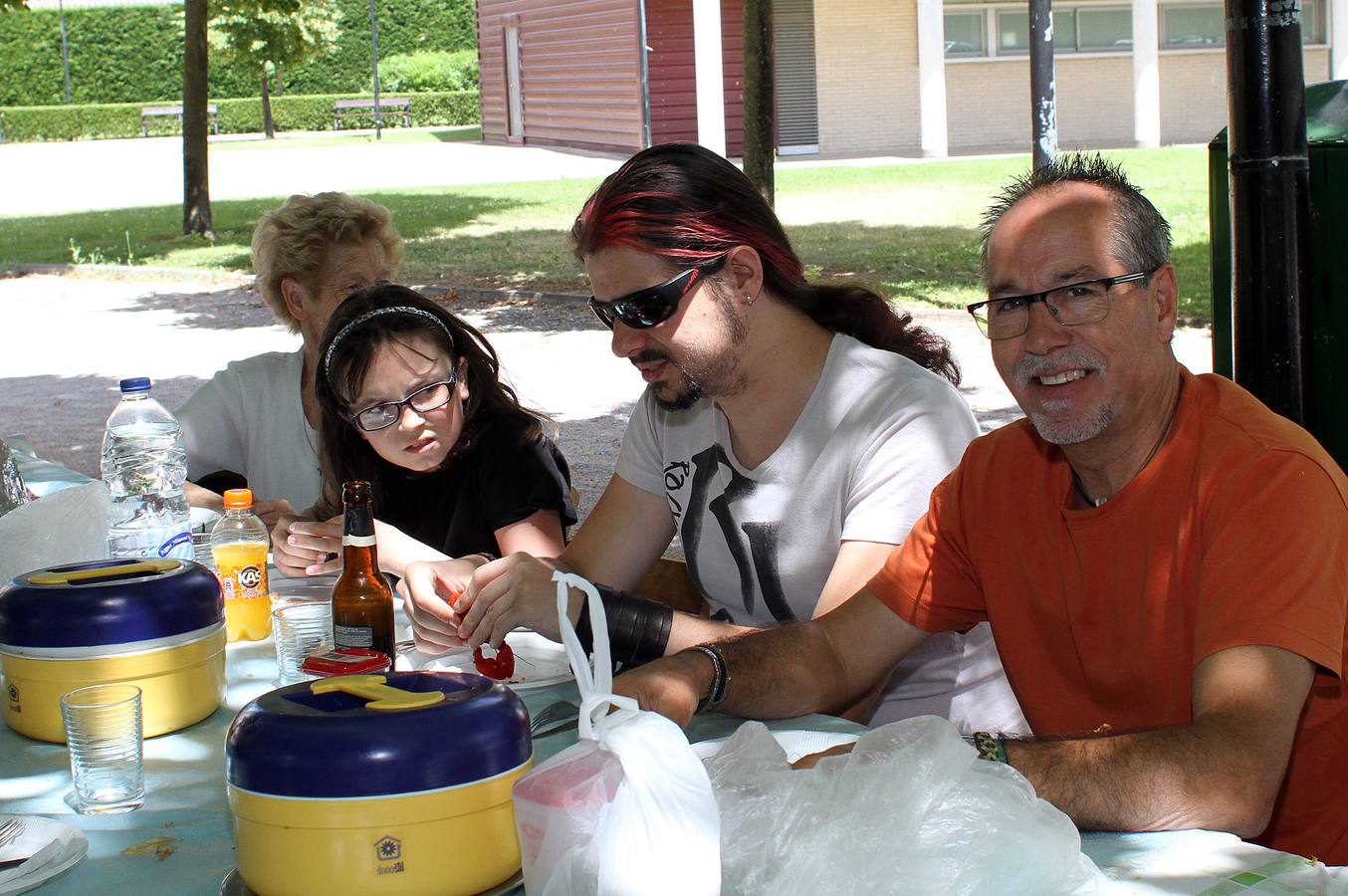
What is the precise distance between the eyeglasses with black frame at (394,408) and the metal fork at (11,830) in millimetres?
1488

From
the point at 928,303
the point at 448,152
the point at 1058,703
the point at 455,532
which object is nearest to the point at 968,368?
the point at 928,303

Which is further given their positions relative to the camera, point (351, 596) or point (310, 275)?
point (310, 275)

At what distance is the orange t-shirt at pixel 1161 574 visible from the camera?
6.24 feet

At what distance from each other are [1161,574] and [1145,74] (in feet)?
83.3

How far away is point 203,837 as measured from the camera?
182 cm

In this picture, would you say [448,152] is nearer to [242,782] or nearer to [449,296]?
[449,296]

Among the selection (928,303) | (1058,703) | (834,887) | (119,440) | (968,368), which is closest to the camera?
(834,887)

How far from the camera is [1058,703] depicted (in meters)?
2.29

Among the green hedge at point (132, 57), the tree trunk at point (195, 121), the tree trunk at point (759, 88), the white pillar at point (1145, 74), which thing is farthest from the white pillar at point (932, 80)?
the green hedge at point (132, 57)

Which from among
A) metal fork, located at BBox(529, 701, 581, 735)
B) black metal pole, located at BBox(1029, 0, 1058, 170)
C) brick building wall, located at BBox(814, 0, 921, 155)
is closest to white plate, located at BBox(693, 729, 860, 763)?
metal fork, located at BBox(529, 701, 581, 735)

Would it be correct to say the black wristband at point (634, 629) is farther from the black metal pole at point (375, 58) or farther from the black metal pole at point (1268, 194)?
the black metal pole at point (375, 58)

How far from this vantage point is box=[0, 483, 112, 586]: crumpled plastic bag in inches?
108

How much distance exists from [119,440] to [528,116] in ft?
104

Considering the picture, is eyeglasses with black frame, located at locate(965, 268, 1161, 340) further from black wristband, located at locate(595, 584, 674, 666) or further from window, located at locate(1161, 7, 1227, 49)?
window, located at locate(1161, 7, 1227, 49)
